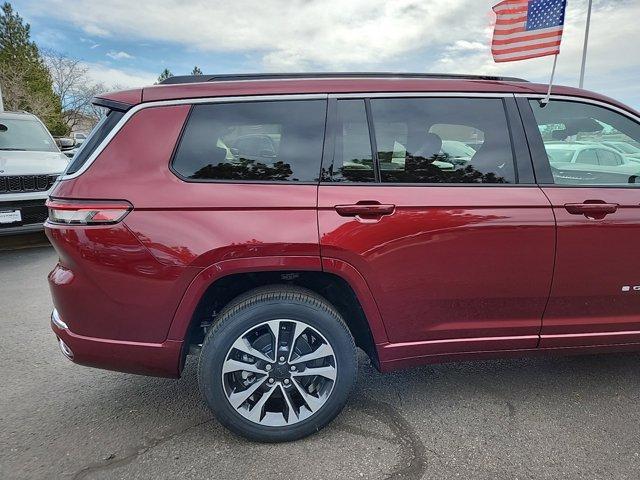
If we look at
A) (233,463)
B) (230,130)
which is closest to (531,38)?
(230,130)

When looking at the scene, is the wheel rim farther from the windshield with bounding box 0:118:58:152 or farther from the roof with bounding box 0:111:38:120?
the roof with bounding box 0:111:38:120

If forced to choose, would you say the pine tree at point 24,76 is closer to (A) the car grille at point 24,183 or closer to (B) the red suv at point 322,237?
(A) the car grille at point 24,183

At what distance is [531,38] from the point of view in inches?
154

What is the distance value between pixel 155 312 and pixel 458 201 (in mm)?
1659

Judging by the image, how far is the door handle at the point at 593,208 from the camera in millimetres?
2396

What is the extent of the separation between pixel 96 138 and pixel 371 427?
216 centimetres

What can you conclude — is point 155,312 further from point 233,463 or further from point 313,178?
point 313,178

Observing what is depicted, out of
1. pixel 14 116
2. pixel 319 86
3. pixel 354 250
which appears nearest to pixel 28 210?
pixel 14 116

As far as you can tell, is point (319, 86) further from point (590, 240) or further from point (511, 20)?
point (511, 20)

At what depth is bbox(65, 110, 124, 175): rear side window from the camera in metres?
2.27

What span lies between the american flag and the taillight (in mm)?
3269

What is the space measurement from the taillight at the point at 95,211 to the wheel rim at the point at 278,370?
860 mm

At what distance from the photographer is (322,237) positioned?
2193mm

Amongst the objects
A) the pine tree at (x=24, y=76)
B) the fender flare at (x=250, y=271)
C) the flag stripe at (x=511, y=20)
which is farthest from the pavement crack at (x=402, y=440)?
the pine tree at (x=24, y=76)
